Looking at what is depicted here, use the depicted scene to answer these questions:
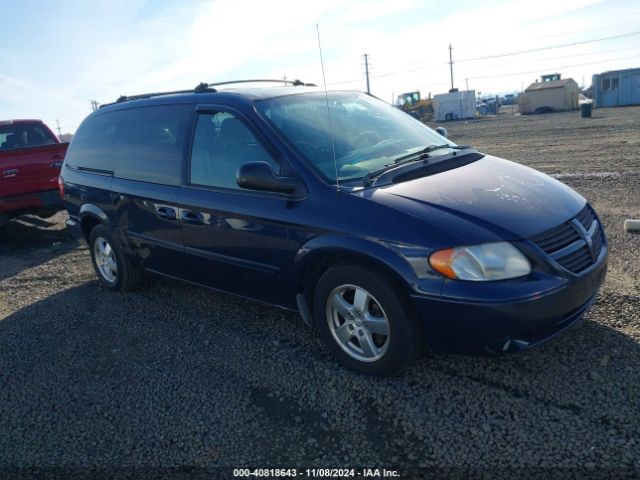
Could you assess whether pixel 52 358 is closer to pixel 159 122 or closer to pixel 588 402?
pixel 159 122

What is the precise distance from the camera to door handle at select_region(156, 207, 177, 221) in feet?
14.3

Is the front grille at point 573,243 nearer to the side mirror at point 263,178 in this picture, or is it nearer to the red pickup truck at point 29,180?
the side mirror at point 263,178

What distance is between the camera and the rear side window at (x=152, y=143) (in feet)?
14.4

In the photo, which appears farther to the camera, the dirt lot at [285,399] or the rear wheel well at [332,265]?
the rear wheel well at [332,265]

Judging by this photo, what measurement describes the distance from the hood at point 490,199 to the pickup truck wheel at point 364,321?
48 cm

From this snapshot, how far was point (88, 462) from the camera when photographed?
2.88 metres

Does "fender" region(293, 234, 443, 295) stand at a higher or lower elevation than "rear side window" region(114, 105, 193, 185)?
lower

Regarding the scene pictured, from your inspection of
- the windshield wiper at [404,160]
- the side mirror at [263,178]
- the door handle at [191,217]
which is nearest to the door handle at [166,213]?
the door handle at [191,217]

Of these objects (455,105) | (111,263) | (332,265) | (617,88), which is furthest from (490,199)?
(455,105)

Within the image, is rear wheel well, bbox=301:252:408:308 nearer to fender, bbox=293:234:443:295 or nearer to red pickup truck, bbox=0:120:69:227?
fender, bbox=293:234:443:295

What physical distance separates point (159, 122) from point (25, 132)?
639 cm

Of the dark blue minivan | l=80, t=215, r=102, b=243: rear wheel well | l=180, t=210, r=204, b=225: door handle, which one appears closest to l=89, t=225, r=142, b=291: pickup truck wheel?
l=80, t=215, r=102, b=243: rear wheel well

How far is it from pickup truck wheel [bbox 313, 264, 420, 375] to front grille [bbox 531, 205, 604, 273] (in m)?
0.87

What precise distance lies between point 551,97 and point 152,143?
136 feet
